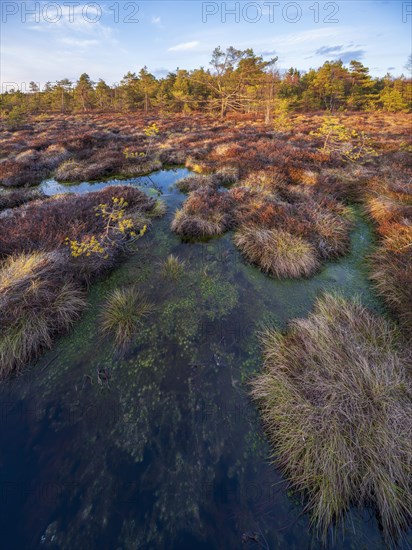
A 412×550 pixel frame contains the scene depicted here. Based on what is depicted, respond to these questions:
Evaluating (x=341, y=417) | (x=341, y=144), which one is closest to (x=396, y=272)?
(x=341, y=417)

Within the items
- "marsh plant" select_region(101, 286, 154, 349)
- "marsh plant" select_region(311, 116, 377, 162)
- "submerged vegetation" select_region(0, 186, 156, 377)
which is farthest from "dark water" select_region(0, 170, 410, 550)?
"marsh plant" select_region(311, 116, 377, 162)

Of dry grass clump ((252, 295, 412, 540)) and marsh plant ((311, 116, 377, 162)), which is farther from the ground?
marsh plant ((311, 116, 377, 162))

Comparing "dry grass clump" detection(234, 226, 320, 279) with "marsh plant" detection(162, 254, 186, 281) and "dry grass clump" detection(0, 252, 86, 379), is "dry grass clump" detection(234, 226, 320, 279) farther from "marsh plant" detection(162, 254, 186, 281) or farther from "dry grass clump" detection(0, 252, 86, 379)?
"dry grass clump" detection(0, 252, 86, 379)

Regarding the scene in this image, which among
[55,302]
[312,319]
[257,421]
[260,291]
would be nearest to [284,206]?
[260,291]

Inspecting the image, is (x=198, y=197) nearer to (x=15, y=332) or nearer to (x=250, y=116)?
(x=15, y=332)

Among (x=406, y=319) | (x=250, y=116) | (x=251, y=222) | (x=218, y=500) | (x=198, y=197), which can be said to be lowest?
(x=218, y=500)

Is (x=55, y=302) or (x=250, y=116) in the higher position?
(x=250, y=116)

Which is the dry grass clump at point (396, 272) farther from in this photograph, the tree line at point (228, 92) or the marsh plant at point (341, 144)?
the tree line at point (228, 92)
